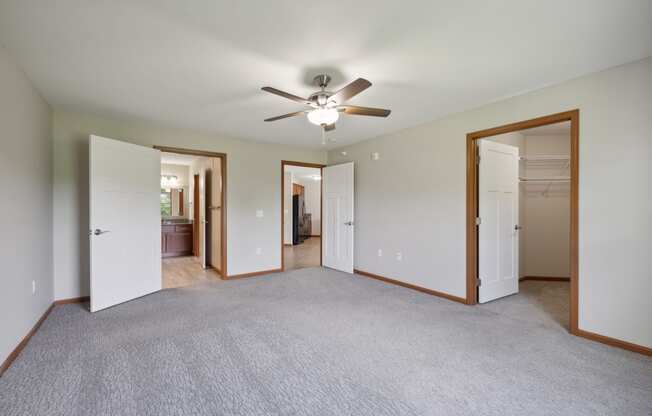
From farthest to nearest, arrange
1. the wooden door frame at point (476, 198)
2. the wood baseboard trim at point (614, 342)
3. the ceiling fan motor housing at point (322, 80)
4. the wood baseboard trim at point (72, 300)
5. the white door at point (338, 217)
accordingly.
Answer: the white door at point (338, 217)
the wood baseboard trim at point (72, 300)
the wooden door frame at point (476, 198)
the ceiling fan motor housing at point (322, 80)
the wood baseboard trim at point (614, 342)

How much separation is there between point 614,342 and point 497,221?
161cm

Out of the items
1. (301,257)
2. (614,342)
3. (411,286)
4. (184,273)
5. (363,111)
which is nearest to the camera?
(614,342)

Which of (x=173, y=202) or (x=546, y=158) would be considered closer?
(x=546, y=158)

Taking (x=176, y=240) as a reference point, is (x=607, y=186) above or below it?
above

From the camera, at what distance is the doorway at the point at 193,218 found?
464 centimetres

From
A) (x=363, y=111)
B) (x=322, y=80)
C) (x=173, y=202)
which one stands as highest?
(x=322, y=80)

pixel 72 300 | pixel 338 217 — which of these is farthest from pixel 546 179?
pixel 72 300

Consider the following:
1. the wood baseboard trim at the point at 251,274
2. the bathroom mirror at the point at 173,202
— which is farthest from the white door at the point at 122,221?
the bathroom mirror at the point at 173,202

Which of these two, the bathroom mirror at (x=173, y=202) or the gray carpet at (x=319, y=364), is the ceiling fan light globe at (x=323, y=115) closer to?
the gray carpet at (x=319, y=364)

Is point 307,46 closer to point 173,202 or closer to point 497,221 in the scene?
point 497,221

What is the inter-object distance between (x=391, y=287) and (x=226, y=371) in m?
2.71

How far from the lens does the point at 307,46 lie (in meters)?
2.03

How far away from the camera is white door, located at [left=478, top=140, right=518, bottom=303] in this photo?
3.49 meters

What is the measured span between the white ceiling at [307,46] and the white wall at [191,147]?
0.63 meters
